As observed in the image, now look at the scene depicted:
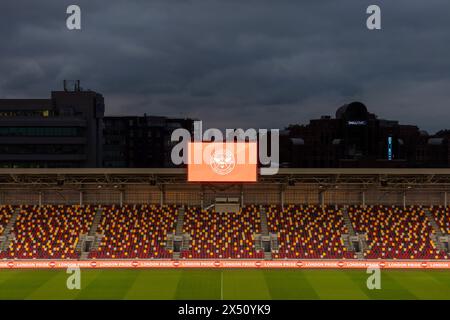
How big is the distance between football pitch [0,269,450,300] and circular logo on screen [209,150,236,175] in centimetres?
1050

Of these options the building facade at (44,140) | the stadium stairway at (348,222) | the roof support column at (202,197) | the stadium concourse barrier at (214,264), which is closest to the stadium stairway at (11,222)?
the stadium concourse barrier at (214,264)

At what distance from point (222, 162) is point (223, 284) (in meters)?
14.8

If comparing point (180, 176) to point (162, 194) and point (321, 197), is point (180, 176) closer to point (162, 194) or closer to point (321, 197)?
point (162, 194)

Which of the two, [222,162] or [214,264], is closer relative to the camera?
[214,264]

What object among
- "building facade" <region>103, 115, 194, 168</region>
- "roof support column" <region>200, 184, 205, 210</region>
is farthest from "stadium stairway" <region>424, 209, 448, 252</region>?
"building facade" <region>103, 115, 194, 168</region>

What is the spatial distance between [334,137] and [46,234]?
68.3 meters

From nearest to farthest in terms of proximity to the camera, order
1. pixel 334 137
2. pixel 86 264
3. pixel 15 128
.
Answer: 1. pixel 86 264
2. pixel 15 128
3. pixel 334 137

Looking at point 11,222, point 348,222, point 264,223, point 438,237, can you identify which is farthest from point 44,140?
point 438,237

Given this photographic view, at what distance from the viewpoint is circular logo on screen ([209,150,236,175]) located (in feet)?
156

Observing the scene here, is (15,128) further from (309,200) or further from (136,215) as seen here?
(309,200)

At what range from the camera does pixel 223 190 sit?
53.4m

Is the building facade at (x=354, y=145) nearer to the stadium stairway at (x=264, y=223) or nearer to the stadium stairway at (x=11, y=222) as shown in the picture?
the stadium stairway at (x=264, y=223)

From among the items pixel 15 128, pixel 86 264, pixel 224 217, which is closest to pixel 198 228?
pixel 224 217

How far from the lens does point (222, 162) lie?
47.8m
